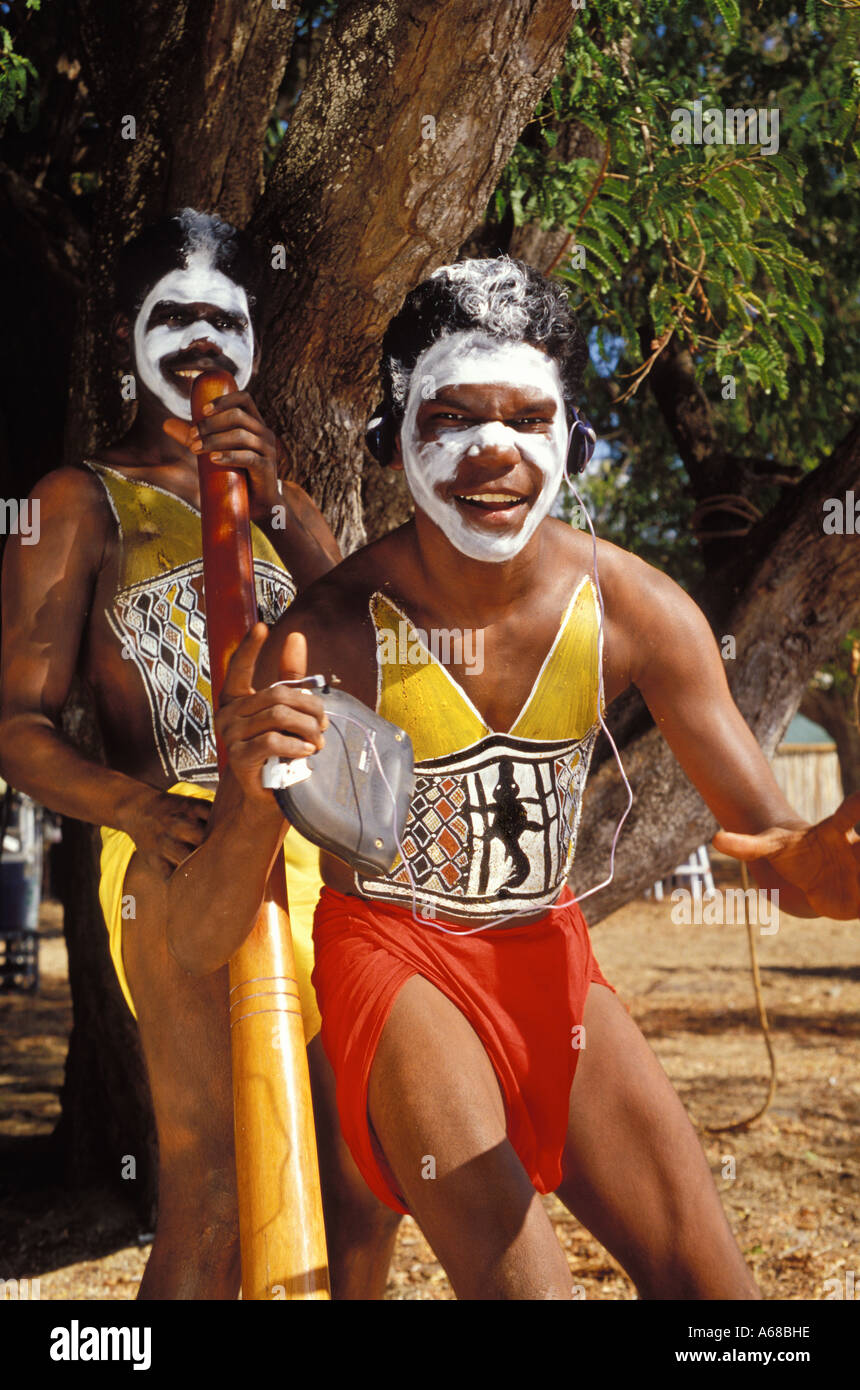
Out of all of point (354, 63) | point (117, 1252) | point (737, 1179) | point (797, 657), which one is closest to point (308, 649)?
point (354, 63)

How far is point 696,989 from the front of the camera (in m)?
12.2

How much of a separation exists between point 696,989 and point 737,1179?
A: 5.99 m

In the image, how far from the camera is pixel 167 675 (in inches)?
117

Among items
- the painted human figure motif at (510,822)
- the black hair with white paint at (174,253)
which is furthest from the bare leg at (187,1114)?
the black hair with white paint at (174,253)

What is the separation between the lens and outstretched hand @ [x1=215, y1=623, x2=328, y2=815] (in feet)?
7.17

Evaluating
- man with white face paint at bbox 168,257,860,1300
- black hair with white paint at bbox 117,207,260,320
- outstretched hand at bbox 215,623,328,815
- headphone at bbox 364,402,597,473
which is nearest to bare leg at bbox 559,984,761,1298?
man with white face paint at bbox 168,257,860,1300

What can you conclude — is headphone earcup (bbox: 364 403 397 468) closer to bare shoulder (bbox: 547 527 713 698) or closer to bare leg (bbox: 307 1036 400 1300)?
bare shoulder (bbox: 547 527 713 698)

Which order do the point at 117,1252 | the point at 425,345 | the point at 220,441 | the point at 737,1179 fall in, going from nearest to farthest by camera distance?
the point at 425,345
the point at 220,441
the point at 117,1252
the point at 737,1179

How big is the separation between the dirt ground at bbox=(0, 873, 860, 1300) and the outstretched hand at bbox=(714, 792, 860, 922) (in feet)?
5.14

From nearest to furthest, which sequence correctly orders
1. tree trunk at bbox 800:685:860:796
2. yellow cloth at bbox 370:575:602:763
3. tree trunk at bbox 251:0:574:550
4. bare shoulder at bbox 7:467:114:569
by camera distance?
yellow cloth at bbox 370:575:602:763 → bare shoulder at bbox 7:467:114:569 → tree trunk at bbox 251:0:574:550 → tree trunk at bbox 800:685:860:796

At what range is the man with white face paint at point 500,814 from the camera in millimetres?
2379

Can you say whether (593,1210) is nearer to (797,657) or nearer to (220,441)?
(220,441)

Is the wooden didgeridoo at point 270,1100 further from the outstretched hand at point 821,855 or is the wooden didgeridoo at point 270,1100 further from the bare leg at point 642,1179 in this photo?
the outstretched hand at point 821,855
